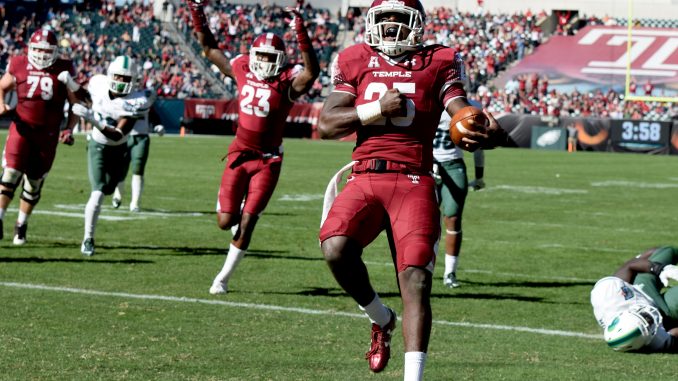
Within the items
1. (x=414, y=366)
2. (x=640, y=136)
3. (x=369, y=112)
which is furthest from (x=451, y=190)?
(x=640, y=136)

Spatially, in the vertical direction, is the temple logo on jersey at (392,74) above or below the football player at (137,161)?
above

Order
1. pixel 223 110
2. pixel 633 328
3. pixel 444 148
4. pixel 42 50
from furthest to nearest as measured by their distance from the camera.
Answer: pixel 223 110, pixel 42 50, pixel 444 148, pixel 633 328

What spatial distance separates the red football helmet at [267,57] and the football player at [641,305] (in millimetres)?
3526

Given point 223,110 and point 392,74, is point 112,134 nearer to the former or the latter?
point 392,74

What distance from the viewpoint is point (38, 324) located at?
25.2 feet

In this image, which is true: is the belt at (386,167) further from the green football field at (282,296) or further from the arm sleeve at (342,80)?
the green football field at (282,296)

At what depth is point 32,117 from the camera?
472 inches

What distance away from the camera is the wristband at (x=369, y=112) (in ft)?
18.7

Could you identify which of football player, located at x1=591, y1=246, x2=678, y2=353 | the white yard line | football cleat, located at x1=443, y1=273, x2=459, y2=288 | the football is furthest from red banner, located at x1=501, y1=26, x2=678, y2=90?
the football

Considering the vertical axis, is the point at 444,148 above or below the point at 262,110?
below

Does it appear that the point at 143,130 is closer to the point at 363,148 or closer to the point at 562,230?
the point at 562,230

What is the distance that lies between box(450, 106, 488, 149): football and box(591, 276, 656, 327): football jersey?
2.31 metres

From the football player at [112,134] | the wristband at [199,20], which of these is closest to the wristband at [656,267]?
the wristband at [199,20]

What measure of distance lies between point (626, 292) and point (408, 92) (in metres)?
2.43
